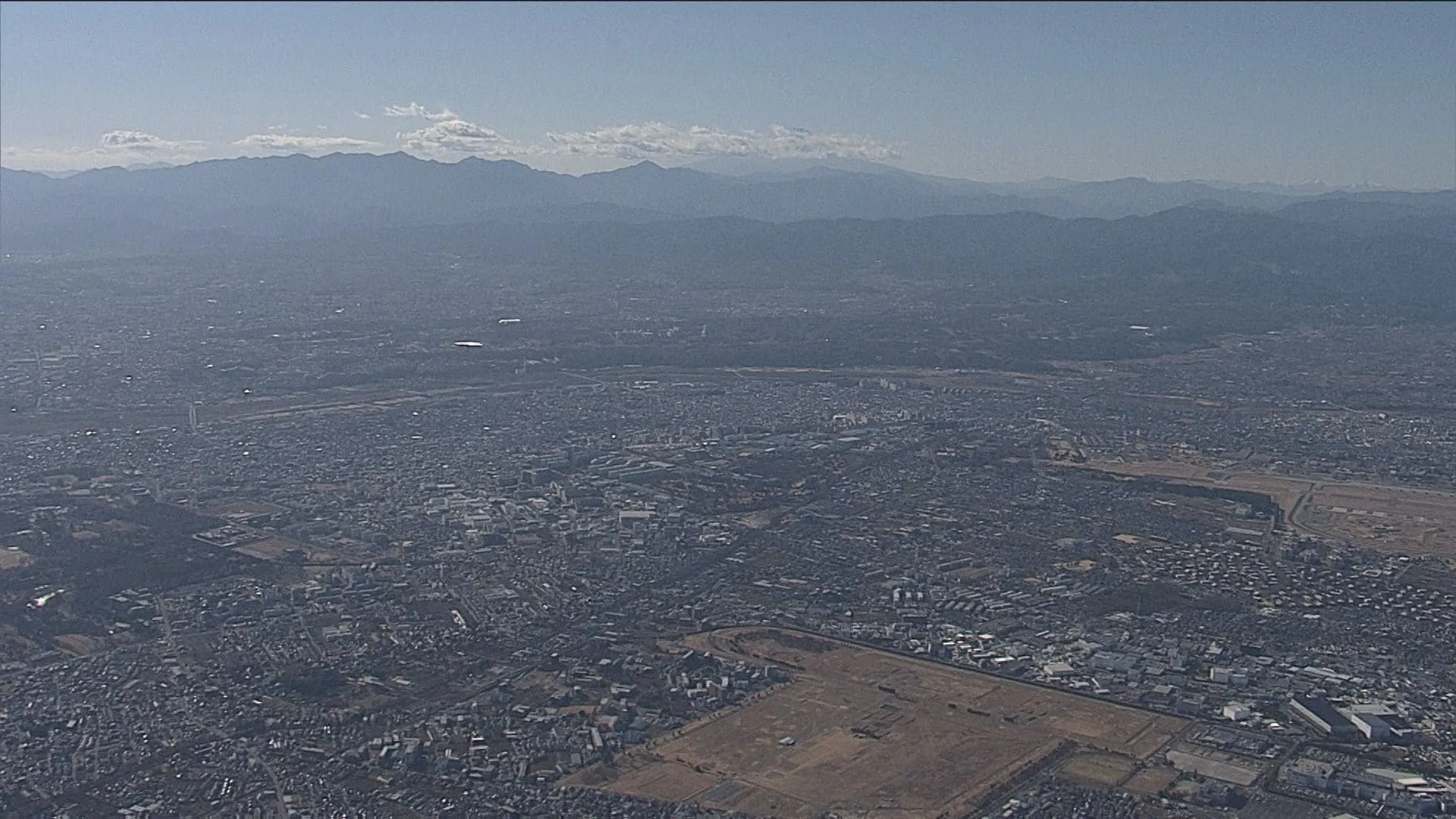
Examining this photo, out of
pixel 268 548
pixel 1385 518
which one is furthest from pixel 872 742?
pixel 1385 518

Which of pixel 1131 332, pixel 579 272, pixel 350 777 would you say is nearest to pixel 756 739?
pixel 350 777

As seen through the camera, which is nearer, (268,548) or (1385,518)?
(268,548)

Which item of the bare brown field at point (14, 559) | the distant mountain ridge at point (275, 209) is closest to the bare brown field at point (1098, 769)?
the bare brown field at point (14, 559)

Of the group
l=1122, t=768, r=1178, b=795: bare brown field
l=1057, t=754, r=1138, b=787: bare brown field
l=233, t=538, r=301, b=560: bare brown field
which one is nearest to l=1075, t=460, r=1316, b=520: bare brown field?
l=1057, t=754, r=1138, b=787: bare brown field

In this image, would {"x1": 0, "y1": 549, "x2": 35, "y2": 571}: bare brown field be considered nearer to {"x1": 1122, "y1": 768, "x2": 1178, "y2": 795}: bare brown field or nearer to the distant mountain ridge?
{"x1": 1122, "y1": 768, "x2": 1178, "y2": 795}: bare brown field

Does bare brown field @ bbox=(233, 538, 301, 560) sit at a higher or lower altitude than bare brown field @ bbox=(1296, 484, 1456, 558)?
lower

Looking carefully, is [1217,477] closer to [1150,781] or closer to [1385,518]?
[1385,518]
